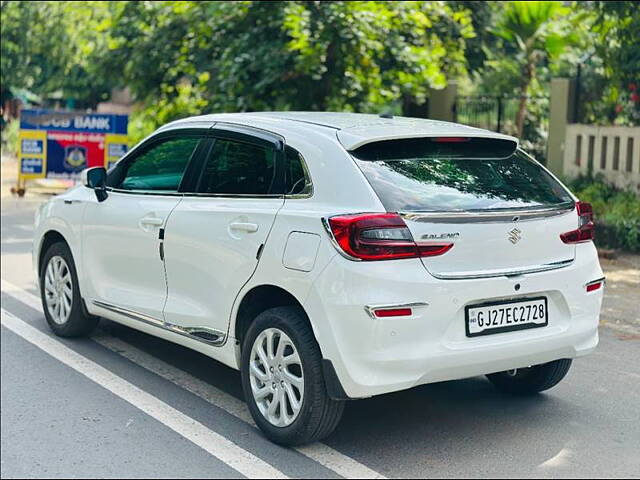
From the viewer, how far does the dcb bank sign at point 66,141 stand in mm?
16219

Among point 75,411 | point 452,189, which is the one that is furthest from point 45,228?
point 452,189

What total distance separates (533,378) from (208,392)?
1.96 meters

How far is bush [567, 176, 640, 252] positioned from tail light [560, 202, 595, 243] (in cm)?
549

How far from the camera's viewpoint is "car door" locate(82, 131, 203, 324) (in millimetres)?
6238

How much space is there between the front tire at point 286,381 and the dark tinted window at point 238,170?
0.79 meters

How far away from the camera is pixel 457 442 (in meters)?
5.13

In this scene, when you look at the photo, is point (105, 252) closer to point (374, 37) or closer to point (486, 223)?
point (486, 223)

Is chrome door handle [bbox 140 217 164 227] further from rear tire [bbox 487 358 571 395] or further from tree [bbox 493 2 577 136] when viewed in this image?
tree [bbox 493 2 577 136]

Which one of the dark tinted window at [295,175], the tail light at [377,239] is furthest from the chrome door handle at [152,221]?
the tail light at [377,239]

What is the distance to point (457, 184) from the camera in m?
5.11

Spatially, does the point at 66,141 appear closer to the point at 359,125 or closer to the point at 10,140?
the point at 359,125

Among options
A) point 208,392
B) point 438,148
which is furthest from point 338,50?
point 438,148

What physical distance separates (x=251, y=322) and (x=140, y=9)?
11.5 metres

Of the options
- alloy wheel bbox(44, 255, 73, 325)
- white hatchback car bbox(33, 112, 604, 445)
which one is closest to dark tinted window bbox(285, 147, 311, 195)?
white hatchback car bbox(33, 112, 604, 445)
